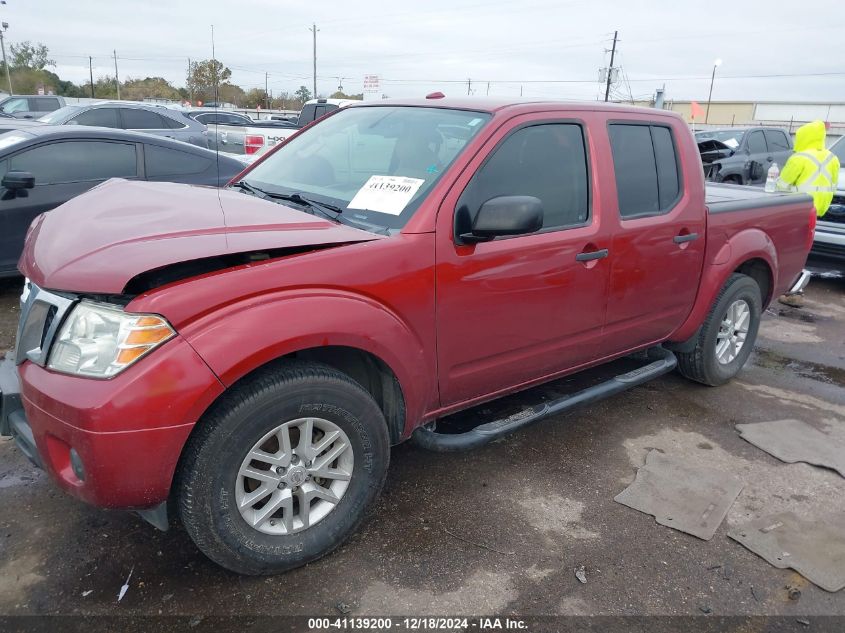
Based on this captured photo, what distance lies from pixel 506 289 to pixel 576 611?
136 cm

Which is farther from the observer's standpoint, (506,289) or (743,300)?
(743,300)

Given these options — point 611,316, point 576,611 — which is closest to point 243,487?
point 576,611

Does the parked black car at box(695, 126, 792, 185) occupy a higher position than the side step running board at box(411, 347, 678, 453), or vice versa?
the parked black car at box(695, 126, 792, 185)

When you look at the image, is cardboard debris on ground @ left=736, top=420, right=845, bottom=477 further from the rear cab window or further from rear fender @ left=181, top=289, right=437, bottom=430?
rear fender @ left=181, top=289, right=437, bottom=430

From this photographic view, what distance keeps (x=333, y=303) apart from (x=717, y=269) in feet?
9.13

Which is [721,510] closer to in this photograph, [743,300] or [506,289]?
[506,289]

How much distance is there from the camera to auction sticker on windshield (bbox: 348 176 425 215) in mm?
2781

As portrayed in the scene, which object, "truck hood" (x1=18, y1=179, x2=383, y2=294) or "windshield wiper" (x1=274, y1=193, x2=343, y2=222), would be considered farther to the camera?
"windshield wiper" (x1=274, y1=193, x2=343, y2=222)

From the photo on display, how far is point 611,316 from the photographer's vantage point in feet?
11.6

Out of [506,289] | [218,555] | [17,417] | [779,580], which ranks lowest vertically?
[779,580]

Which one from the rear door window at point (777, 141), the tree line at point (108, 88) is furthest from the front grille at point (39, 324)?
the tree line at point (108, 88)

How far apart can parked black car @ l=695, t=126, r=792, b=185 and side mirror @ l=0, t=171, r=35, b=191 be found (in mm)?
10881

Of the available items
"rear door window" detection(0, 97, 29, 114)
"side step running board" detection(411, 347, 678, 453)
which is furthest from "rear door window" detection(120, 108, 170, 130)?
"side step running board" detection(411, 347, 678, 453)

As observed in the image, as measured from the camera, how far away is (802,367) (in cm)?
525
